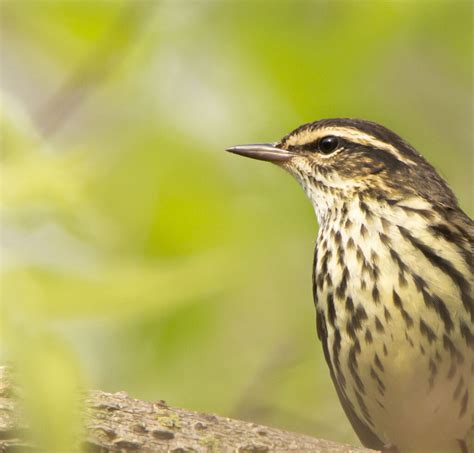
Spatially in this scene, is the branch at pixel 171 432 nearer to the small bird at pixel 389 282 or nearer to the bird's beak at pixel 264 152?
the small bird at pixel 389 282

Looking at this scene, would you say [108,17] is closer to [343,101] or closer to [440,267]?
[343,101]

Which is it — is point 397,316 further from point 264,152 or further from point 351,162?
point 264,152

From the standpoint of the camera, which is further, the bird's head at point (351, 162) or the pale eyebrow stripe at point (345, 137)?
the pale eyebrow stripe at point (345, 137)

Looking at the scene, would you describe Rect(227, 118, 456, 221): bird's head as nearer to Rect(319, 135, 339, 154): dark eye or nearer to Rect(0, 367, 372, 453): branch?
Rect(319, 135, 339, 154): dark eye

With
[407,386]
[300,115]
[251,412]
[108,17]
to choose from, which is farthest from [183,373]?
[108,17]

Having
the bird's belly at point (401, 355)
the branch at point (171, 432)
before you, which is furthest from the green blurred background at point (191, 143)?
the bird's belly at point (401, 355)

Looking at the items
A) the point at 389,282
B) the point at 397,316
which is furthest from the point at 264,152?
the point at 397,316
